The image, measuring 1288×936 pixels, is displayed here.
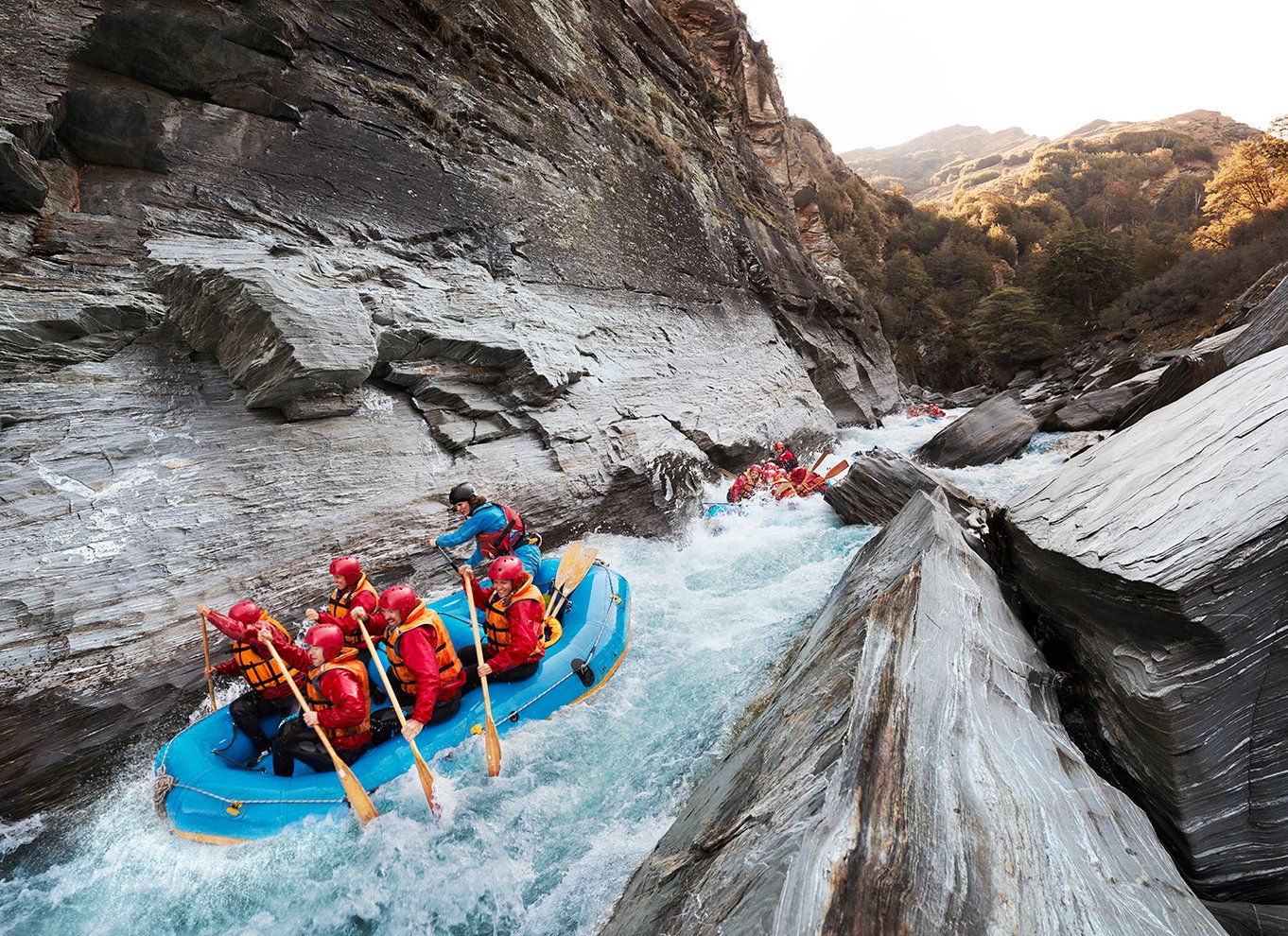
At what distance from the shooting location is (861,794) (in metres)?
2.18

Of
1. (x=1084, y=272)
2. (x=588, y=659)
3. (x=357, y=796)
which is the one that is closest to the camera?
(x=357, y=796)

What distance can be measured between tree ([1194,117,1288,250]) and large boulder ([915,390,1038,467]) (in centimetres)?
2508

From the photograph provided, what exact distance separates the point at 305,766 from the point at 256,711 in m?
0.68

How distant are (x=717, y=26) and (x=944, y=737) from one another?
32455 millimetres

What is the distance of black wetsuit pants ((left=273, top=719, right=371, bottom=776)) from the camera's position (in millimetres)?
4145

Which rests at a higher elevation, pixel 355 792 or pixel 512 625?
pixel 512 625

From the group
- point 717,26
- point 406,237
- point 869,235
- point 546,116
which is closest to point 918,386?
point 869,235

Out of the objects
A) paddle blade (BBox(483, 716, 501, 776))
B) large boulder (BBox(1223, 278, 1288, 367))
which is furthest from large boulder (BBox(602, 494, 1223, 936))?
large boulder (BBox(1223, 278, 1288, 367))

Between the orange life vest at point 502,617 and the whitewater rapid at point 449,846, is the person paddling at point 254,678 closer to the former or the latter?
the whitewater rapid at point 449,846

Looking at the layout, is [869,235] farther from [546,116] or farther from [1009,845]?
[1009,845]

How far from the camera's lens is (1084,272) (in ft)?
102

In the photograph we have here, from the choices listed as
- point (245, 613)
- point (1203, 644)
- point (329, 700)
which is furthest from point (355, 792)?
point (1203, 644)

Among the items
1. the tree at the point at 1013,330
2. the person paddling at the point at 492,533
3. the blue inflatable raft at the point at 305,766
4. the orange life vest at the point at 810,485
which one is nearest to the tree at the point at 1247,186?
the tree at the point at 1013,330

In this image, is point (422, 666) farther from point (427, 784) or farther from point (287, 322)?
point (287, 322)
